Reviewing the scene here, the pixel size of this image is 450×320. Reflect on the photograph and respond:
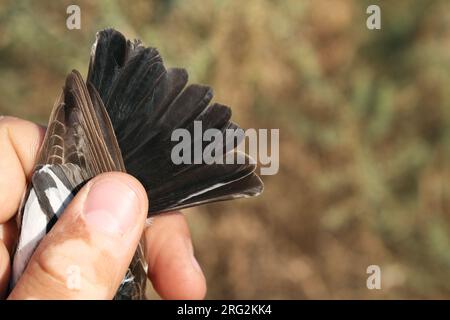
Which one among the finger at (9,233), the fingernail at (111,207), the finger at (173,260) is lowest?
the finger at (173,260)

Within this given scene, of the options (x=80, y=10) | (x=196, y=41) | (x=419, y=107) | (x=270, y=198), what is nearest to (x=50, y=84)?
(x=80, y=10)

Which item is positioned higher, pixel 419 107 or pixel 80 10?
pixel 80 10

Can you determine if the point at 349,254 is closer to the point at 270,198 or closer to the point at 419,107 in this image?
the point at 270,198

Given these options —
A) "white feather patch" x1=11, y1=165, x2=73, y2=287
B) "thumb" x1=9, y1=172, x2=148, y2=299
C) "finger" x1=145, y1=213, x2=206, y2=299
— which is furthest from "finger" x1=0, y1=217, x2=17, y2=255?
"thumb" x1=9, y1=172, x2=148, y2=299

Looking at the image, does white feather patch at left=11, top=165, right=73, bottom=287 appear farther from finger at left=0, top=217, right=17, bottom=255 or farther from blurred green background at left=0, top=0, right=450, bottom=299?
blurred green background at left=0, top=0, right=450, bottom=299

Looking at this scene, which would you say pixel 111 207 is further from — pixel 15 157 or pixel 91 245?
pixel 15 157

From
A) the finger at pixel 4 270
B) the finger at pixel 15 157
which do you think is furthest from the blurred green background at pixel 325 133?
the finger at pixel 4 270

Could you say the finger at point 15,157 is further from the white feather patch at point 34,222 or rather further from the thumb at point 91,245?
the thumb at point 91,245
